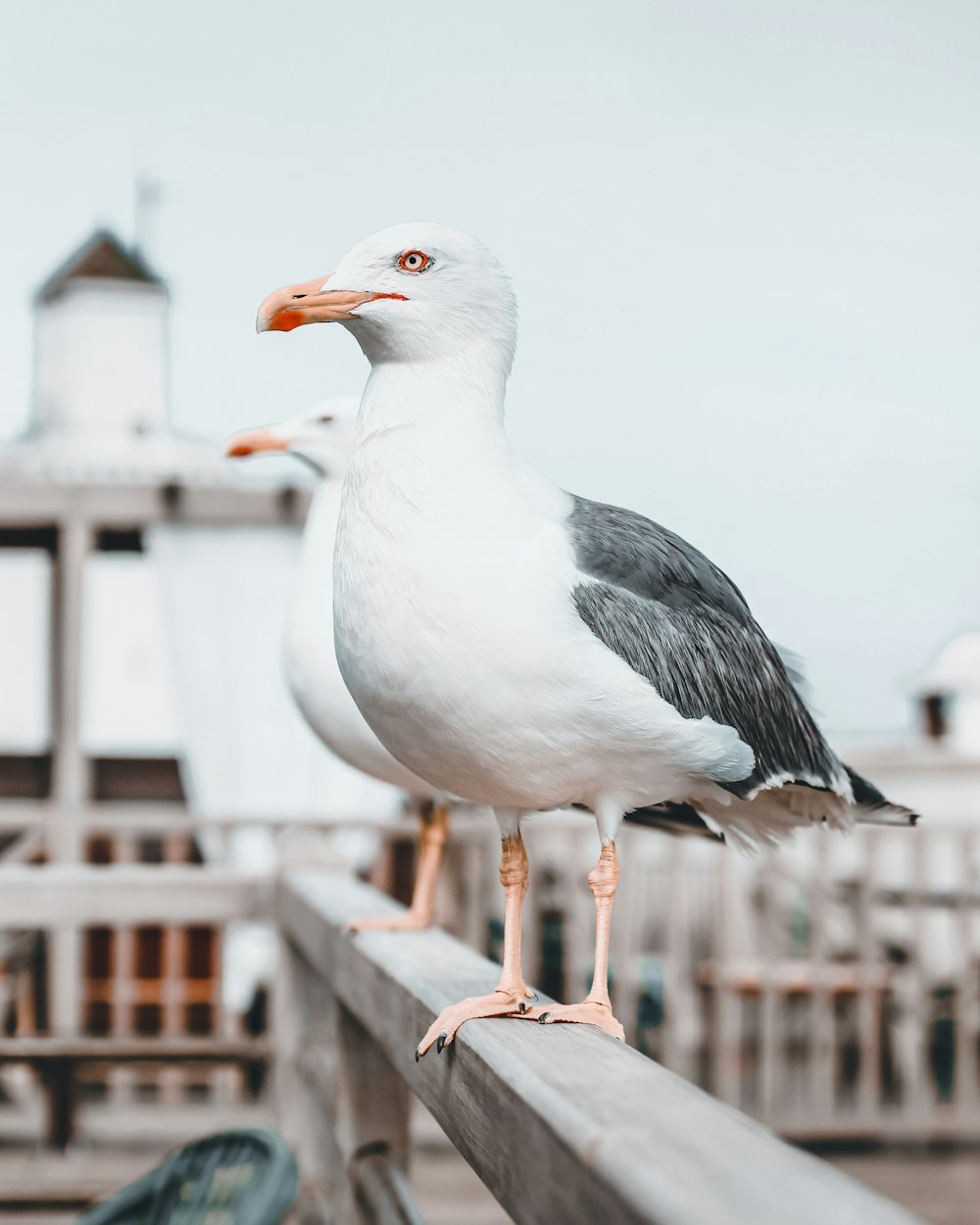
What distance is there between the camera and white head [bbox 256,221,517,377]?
1014mm

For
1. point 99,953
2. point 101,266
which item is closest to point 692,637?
point 99,953

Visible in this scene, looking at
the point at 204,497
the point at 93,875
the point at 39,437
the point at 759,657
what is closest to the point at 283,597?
the point at 204,497

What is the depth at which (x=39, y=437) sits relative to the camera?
1263 cm

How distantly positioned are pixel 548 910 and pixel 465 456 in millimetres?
4478

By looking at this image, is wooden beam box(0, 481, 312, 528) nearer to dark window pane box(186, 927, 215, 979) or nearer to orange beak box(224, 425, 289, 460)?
dark window pane box(186, 927, 215, 979)

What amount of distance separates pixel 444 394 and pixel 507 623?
0.64 feet

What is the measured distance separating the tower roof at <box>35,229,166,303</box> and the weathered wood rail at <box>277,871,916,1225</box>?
422 inches

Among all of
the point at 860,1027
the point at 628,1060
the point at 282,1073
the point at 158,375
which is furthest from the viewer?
the point at 158,375

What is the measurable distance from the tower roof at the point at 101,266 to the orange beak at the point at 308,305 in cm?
1121

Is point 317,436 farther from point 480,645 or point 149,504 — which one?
point 149,504

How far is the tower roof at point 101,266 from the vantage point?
1180 centimetres

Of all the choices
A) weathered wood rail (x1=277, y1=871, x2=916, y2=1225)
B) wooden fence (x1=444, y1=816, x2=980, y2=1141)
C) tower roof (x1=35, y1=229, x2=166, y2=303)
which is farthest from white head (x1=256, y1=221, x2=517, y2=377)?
tower roof (x1=35, y1=229, x2=166, y2=303)

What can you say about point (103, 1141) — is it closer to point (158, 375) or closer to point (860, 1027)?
point (860, 1027)

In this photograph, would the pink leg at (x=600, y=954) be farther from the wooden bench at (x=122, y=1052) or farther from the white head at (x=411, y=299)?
the wooden bench at (x=122, y=1052)
